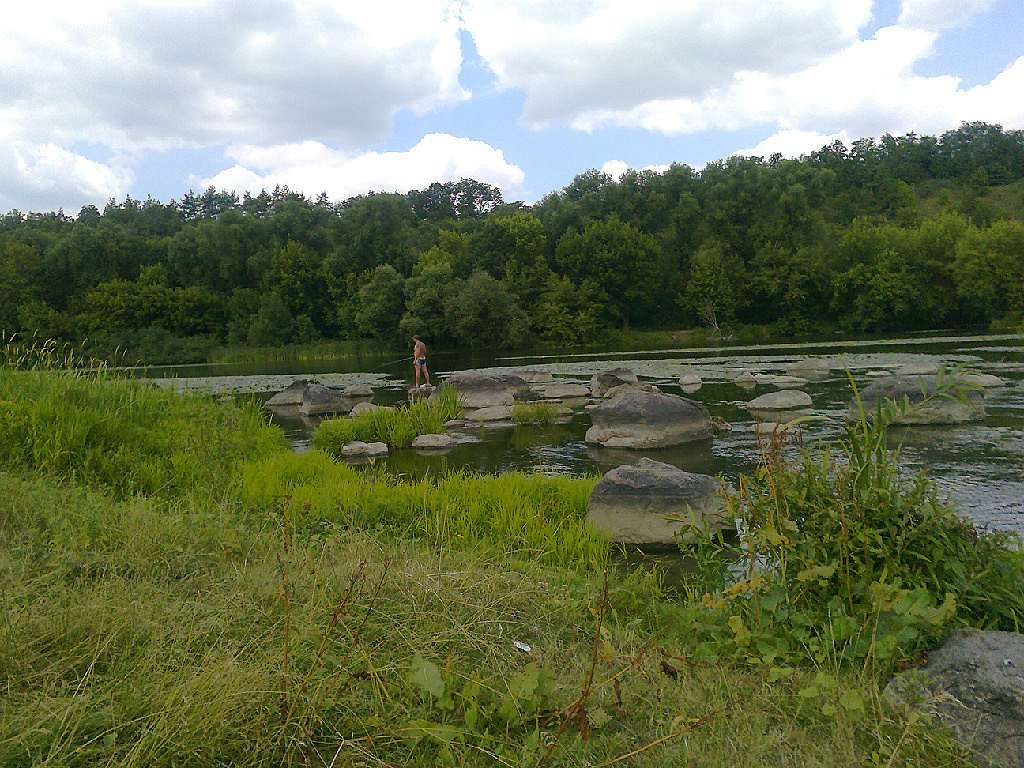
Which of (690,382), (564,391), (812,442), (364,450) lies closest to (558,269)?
(690,382)

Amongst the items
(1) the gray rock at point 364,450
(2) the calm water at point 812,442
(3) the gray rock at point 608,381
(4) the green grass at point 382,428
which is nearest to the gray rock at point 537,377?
(3) the gray rock at point 608,381

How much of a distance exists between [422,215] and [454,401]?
109m

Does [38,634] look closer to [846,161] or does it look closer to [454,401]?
[454,401]

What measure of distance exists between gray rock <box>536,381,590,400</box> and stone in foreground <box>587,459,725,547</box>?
1386 centimetres

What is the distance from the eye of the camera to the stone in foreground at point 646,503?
301 inches

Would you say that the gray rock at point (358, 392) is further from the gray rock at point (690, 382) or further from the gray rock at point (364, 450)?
the gray rock at point (690, 382)

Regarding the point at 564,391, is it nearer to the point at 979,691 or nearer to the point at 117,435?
the point at 117,435

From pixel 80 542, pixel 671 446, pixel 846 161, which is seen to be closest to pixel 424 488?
pixel 80 542

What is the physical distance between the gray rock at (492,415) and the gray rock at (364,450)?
453 centimetres

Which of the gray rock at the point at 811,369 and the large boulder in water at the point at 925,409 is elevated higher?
the large boulder in water at the point at 925,409

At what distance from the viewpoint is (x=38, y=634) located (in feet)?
10.4

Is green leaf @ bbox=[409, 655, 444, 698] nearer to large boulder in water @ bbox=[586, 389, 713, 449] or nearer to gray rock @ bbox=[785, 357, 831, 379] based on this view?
large boulder in water @ bbox=[586, 389, 713, 449]

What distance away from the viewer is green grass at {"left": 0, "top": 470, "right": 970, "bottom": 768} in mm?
2658

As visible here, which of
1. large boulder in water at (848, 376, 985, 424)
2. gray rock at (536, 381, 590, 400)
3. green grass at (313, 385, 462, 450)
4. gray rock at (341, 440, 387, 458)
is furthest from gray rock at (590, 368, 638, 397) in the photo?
gray rock at (341, 440, 387, 458)
